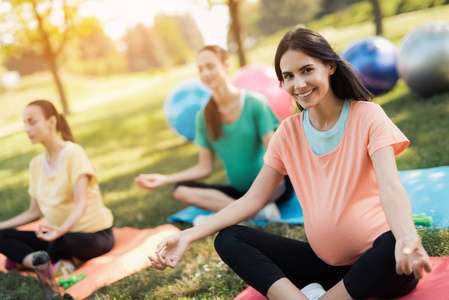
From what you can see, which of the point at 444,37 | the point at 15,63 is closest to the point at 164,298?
the point at 444,37

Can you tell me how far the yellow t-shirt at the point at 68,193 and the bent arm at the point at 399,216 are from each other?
2.44 m

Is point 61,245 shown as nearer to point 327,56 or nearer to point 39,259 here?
point 39,259

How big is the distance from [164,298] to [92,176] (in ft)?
4.20

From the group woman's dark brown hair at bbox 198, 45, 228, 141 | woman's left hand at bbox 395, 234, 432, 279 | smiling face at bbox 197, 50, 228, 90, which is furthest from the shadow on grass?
woman's left hand at bbox 395, 234, 432, 279

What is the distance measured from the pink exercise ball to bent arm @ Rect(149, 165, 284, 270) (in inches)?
155

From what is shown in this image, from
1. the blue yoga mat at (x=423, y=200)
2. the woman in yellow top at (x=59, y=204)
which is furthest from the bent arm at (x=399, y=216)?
the woman in yellow top at (x=59, y=204)

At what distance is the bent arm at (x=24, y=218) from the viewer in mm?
3852

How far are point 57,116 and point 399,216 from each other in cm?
292

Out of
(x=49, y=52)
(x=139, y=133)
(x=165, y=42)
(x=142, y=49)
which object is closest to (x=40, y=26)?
(x=49, y=52)

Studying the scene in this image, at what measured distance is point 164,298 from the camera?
298 centimetres

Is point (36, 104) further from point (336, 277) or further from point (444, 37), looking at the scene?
point (444, 37)

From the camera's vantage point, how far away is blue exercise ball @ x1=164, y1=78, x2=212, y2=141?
7102 millimetres

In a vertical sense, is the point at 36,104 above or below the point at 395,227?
above

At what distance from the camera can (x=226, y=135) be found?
13.7ft
